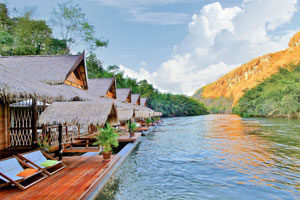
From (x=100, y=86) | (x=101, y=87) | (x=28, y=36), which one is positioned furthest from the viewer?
(x=28, y=36)

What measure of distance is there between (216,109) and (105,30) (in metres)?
88.3

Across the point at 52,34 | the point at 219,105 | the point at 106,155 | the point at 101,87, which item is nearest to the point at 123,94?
the point at 101,87

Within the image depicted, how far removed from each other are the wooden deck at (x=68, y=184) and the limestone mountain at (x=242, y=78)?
248ft

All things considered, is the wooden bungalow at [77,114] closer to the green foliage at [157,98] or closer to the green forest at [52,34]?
the green forest at [52,34]

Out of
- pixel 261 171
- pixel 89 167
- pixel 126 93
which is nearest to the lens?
pixel 89 167

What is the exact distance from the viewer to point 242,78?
106 meters

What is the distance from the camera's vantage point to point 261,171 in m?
5.84

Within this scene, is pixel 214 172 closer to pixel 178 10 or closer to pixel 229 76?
pixel 178 10

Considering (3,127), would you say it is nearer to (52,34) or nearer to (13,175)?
(13,175)

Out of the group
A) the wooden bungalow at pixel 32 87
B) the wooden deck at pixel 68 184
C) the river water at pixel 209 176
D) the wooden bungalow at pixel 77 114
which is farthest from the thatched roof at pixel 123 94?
the wooden deck at pixel 68 184

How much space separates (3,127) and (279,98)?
129ft

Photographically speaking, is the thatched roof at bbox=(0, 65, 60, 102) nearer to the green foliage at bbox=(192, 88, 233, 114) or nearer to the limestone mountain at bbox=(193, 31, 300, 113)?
the limestone mountain at bbox=(193, 31, 300, 113)

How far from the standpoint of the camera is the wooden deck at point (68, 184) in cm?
330

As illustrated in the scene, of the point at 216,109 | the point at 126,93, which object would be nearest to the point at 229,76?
the point at 216,109
